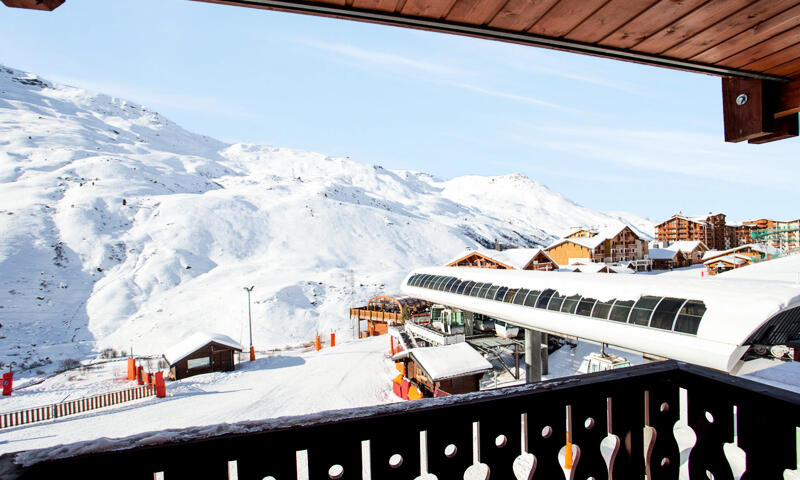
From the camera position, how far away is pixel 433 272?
2736 centimetres

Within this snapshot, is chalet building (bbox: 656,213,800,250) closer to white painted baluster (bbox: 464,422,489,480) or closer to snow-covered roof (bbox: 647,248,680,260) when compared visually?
snow-covered roof (bbox: 647,248,680,260)

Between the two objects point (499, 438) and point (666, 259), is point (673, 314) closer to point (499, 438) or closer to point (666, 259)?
point (499, 438)

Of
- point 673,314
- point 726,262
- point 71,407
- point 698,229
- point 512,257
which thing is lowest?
point 71,407

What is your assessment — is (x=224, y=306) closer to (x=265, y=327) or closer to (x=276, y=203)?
(x=265, y=327)

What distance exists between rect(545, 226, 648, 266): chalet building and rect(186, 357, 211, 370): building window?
4434 cm

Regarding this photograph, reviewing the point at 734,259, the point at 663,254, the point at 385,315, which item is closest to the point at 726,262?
the point at 734,259

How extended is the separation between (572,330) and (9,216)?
2268 inches

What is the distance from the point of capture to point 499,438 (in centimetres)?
185

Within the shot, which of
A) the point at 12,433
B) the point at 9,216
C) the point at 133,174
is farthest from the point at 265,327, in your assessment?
the point at 133,174

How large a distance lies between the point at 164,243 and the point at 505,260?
130ft

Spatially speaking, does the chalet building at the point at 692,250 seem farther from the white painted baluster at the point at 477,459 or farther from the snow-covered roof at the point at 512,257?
the white painted baluster at the point at 477,459

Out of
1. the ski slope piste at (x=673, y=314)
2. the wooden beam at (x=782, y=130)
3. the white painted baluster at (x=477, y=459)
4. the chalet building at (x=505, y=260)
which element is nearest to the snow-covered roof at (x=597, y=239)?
the chalet building at (x=505, y=260)

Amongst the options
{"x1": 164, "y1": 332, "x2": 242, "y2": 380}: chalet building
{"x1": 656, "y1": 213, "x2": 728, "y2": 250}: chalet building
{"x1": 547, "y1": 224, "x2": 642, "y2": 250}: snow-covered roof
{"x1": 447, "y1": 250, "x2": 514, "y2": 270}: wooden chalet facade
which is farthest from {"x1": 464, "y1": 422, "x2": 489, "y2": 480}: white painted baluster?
{"x1": 656, "y1": 213, "x2": 728, "y2": 250}: chalet building

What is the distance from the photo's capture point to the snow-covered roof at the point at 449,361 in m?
15.4
